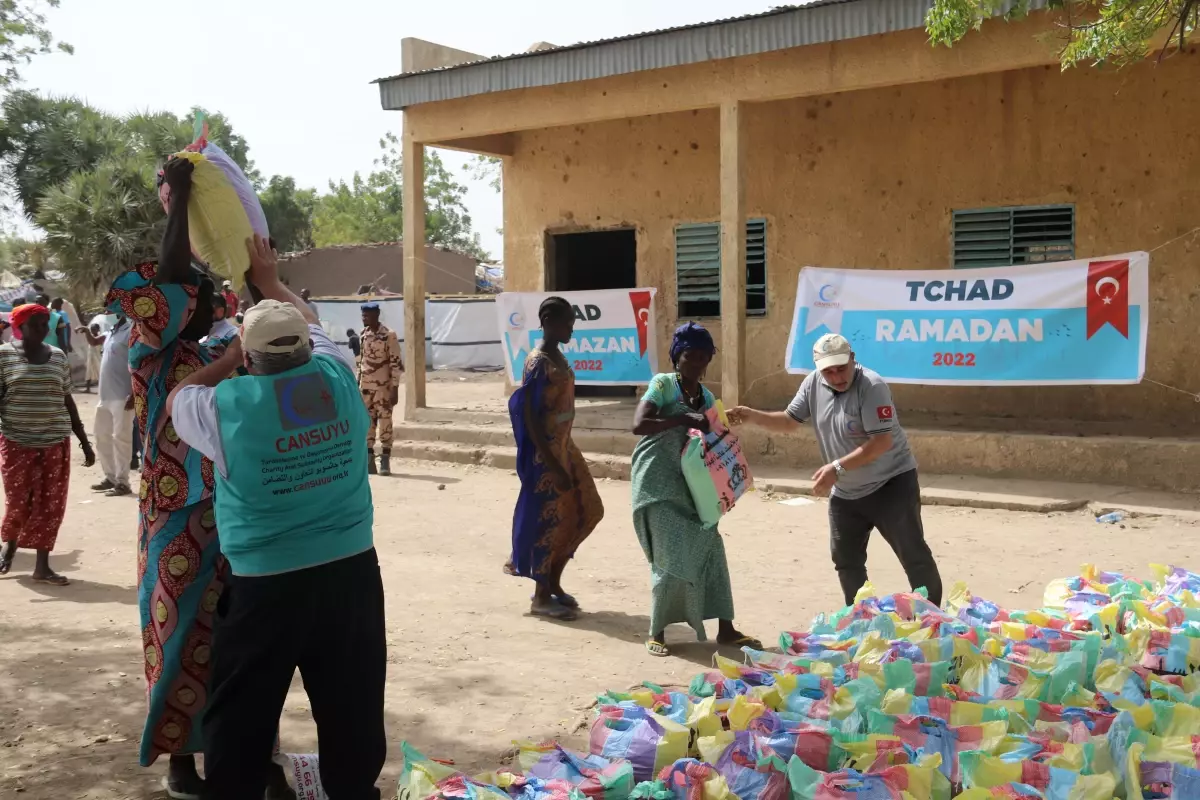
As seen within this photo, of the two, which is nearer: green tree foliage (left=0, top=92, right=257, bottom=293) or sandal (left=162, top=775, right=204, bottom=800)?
sandal (left=162, top=775, right=204, bottom=800)

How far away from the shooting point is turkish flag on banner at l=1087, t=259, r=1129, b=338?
8305 mm

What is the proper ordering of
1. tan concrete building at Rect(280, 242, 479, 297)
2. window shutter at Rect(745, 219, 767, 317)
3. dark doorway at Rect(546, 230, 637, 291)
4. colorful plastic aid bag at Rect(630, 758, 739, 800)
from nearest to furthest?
colorful plastic aid bag at Rect(630, 758, 739, 800)
window shutter at Rect(745, 219, 767, 317)
dark doorway at Rect(546, 230, 637, 291)
tan concrete building at Rect(280, 242, 479, 297)

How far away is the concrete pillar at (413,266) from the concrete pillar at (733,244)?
12.8ft

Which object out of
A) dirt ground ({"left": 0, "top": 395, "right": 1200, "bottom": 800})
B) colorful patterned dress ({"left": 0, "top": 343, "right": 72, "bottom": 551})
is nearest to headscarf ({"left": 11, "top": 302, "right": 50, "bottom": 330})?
colorful patterned dress ({"left": 0, "top": 343, "right": 72, "bottom": 551})

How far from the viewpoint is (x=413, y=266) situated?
12.5 metres

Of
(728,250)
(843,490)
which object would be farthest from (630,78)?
(843,490)

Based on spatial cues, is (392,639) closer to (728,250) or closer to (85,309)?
(728,250)

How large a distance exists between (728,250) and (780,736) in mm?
7274

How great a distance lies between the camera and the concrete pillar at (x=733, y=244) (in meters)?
Answer: 10.1

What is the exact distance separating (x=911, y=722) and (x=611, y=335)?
806cm

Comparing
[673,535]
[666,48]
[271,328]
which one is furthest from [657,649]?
[666,48]

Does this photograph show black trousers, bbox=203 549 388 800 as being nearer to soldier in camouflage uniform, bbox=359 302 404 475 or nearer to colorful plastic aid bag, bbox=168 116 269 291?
colorful plastic aid bag, bbox=168 116 269 291

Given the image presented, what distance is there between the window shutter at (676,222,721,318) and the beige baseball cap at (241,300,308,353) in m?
9.67

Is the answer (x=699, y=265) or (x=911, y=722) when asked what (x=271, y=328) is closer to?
(x=911, y=722)
